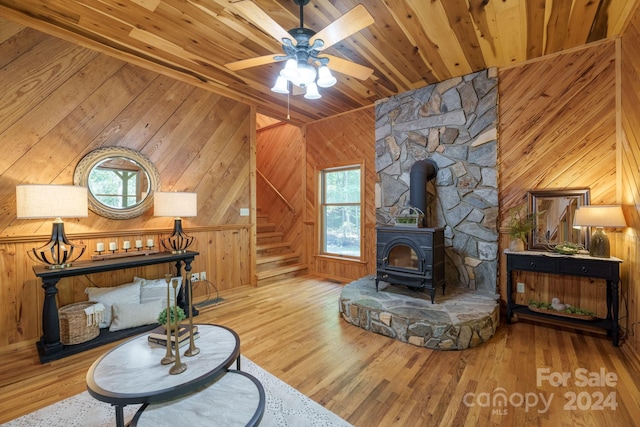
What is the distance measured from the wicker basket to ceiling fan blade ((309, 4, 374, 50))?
3071 millimetres

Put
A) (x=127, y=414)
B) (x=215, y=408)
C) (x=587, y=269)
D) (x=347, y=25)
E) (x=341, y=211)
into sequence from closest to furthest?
1. (x=215, y=408)
2. (x=127, y=414)
3. (x=347, y=25)
4. (x=587, y=269)
5. (x=341, y=211)

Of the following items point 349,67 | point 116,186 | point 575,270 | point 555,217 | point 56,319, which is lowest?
point 56,319

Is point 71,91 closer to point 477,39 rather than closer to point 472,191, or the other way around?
point 477,39

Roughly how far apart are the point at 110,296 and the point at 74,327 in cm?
35

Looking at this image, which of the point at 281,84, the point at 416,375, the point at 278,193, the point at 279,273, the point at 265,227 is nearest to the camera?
the point at 416,375

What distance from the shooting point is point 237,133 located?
409 centimetres

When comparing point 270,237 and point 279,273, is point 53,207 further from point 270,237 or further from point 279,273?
point 270,237

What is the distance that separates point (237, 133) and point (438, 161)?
2875mm

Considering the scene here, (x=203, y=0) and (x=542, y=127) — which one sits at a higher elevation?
(x=203, y=0)

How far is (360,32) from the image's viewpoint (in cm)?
250

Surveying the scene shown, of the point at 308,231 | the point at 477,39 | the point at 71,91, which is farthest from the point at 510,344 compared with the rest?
the point at 71,91

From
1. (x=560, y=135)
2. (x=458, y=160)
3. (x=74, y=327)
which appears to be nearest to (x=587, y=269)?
(x=560, y=135)

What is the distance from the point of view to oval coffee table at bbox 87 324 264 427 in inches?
48.6

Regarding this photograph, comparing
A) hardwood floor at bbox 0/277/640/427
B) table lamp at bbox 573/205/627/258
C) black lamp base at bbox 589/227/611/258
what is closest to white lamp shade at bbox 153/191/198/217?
hardwood floor at bbox 0/277/640/427
